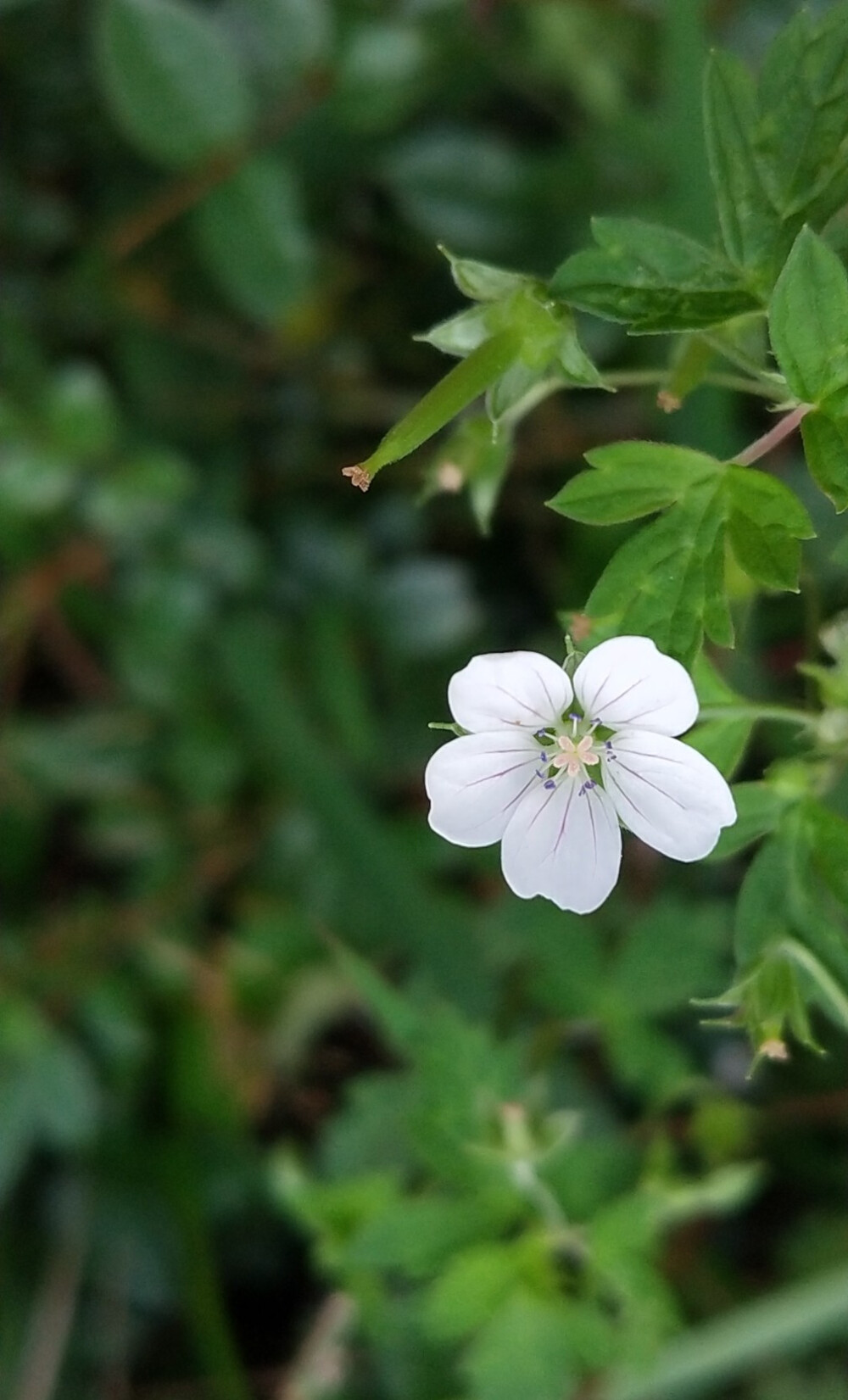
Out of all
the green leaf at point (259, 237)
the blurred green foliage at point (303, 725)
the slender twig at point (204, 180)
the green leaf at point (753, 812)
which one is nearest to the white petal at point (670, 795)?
the green leaf at point (753, 812)

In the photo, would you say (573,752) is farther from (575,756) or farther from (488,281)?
(488,281)

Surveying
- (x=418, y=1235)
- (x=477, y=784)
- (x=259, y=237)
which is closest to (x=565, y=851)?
(x=477, y=784)

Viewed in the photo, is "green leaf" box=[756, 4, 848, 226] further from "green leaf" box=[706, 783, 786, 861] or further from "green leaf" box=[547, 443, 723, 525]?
"green leaf" box=[706, 783, 786, 861]

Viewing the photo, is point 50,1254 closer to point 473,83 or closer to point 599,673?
point 599,673

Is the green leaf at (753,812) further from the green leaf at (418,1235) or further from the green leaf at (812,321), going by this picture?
the green leaf at (418,1235)

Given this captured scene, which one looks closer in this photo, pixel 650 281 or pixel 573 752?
pixel 650 281

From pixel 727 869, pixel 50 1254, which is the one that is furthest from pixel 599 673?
pixel 50 1254
